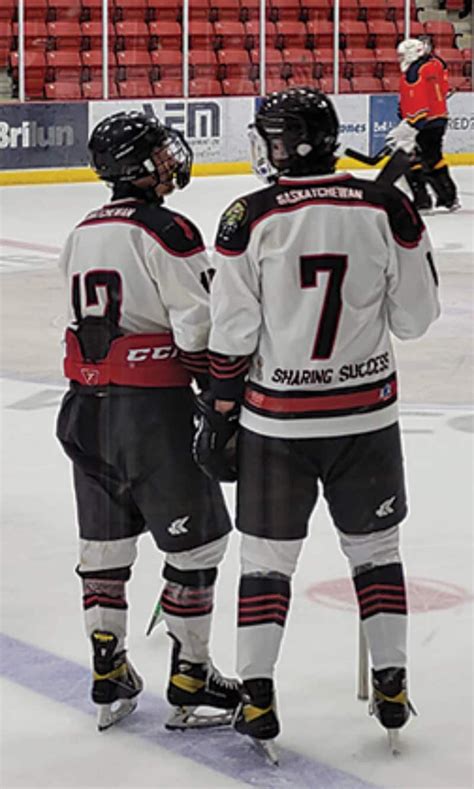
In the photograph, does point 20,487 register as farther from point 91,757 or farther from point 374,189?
point 374,189

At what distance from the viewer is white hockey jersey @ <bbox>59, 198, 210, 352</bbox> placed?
2.32 metres

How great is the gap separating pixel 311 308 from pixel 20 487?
1.32 m

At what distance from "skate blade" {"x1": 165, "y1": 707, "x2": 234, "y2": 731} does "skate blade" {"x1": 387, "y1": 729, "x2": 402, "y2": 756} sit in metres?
0.20

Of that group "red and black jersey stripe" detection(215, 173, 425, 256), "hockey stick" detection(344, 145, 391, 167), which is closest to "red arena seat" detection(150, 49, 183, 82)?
"hockey stick" detection(344, 145, 391, 167)

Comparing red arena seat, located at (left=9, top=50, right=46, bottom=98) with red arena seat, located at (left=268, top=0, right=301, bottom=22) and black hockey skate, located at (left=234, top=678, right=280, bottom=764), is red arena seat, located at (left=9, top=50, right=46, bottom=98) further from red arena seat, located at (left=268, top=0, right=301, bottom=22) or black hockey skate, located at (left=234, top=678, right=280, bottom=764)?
black hockey skate, located at (left=234, top=678, right=280, bottom=764)

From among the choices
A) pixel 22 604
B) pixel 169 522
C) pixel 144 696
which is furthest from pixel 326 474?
pixel 22 604

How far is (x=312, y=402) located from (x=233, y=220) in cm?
24

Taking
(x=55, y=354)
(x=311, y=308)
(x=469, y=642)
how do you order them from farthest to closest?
(x=55, y=354)
(x=469, y=642)
(x=311, y=308)

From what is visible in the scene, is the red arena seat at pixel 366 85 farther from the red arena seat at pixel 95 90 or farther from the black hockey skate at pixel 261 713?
the black hockey skate at pixel 261 713

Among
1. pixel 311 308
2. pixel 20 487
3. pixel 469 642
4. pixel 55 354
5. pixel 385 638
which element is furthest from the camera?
pixel 55 354

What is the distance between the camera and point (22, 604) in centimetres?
288

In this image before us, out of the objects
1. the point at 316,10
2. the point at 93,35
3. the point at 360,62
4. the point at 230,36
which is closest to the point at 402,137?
the point at 360,62

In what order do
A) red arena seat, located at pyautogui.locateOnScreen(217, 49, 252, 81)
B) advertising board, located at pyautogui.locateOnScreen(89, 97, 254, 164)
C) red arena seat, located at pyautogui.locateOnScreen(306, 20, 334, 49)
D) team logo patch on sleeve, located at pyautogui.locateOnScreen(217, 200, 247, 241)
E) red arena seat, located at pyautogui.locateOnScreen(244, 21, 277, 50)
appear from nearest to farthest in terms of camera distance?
team logo patch on sleeve, located at pyautogui.locateOnScreen(217, 200, 247, 241) < advertising board, located at pyautogui.locateOnScreen(89, 97, 254, 164) < red arena seat, located at pyautogui.locateOnScreen(306, 20, 334, 49) < red arena seat, located at pyautogui.locateOnScreen(244, 21, 277, 50) < red arena seat, located at pyautogui.locateOnScreen(217, 49, 252, 81)

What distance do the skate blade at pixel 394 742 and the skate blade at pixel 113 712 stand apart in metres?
0.33
